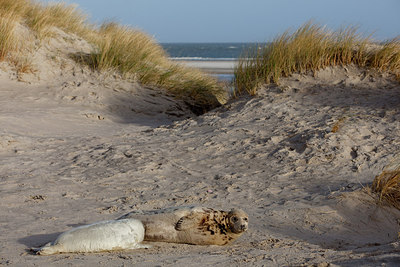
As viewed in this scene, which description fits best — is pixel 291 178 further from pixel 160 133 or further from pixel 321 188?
pixel 160 133

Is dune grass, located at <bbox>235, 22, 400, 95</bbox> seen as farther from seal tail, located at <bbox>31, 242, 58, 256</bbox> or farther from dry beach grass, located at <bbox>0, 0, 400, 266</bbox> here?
seal tail, located at <bbox>31, 242, 58, 256</bbox>

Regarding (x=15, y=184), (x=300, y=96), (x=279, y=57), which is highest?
(x=279, y=57)

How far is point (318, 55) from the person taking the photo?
7.79 metres

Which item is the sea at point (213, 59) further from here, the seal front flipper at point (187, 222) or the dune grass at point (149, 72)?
the seal front flipper at point (187, 222)

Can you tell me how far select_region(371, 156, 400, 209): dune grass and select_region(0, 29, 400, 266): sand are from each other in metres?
0.13

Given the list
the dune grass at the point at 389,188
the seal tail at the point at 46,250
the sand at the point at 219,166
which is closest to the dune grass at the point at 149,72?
the sand at the point at 219,166

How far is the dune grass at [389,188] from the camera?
489 centimetres

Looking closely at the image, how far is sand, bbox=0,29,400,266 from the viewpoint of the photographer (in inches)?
146

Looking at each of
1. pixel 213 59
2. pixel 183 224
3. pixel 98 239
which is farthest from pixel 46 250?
pixel 213 59

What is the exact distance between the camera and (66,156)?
6.27m

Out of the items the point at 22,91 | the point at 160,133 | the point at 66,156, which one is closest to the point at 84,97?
the point at 22,91

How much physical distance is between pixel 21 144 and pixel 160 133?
1786 mm

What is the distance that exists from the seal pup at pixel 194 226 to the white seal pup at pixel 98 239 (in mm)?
163

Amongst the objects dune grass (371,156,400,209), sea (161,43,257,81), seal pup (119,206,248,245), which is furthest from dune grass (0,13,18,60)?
dune grass (371,156,400,209)
